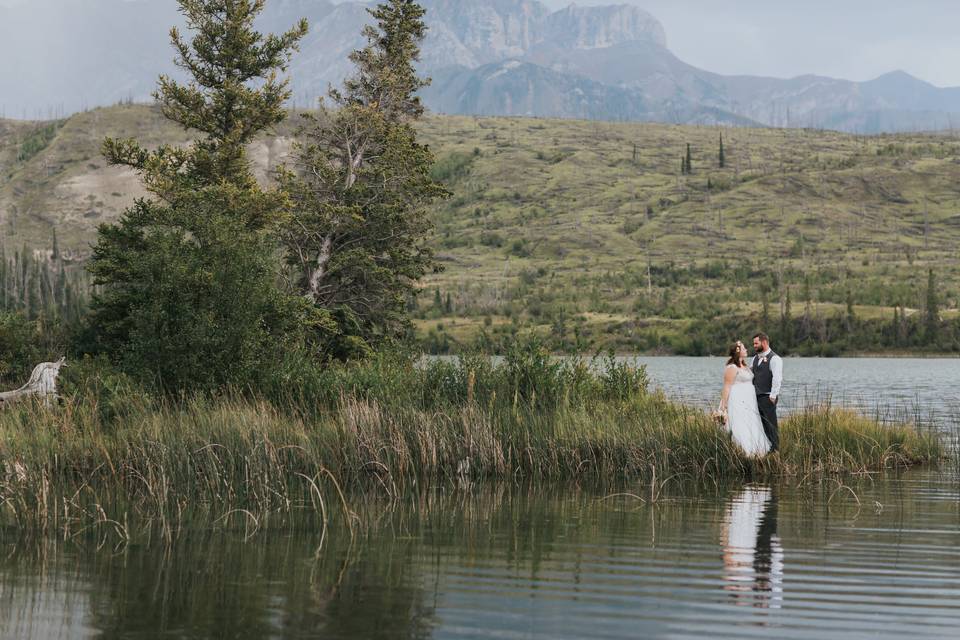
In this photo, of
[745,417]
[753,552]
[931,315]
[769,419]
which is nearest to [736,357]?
[745,417]

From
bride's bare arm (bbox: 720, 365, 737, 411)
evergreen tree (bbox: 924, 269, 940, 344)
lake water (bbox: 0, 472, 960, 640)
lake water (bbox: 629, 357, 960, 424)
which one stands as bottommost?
lake water (bbox: 629, 357, 960, 424)

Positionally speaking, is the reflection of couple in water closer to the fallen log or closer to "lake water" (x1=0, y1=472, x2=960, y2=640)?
"lake water" (x1=0, y1=472, x2=960, y2=640)

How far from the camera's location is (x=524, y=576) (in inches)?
452

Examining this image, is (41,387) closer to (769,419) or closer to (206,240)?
(206,240)

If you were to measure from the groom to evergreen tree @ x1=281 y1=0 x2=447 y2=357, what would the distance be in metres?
19.0

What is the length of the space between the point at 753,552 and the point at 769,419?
7287 millimetres

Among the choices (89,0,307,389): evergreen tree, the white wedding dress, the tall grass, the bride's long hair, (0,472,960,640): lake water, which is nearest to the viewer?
(0,472,960,640): lake water

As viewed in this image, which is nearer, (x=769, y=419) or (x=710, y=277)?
(x=769, y=419)

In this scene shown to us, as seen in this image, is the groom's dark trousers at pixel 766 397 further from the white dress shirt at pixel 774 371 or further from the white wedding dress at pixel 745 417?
the white wedding dress at pixel 745 417

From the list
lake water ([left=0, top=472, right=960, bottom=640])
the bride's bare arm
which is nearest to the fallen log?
lake water ([left=0, top=472, right=960, bottom=640])

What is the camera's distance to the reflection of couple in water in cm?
1063

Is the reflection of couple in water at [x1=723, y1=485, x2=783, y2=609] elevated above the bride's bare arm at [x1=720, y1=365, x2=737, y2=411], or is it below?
below

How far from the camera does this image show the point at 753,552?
1284 centimetres

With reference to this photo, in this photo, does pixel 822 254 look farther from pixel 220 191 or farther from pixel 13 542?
pixel 13 542
